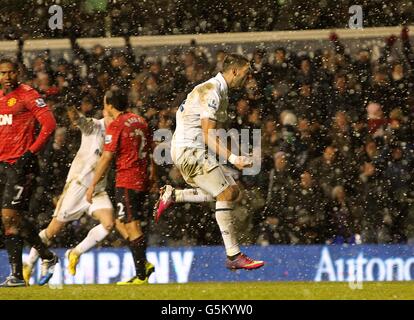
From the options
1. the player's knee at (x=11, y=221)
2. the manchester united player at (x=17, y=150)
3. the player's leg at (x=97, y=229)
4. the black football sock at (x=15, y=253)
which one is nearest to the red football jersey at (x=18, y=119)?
the manchester united player at (x=17, y=150)

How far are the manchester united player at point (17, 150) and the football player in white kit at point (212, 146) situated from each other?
125cm

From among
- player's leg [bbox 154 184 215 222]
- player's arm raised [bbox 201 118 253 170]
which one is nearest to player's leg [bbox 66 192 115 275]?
player's leg [bbox 154 184 215 222]

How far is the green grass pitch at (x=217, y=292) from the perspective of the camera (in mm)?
11609

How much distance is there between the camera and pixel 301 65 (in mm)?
16219

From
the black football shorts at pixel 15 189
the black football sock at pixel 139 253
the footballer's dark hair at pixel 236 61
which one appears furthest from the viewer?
the black football sock at pixel 139 253

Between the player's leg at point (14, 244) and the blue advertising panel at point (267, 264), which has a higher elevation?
the player's leg at point (14, 244)

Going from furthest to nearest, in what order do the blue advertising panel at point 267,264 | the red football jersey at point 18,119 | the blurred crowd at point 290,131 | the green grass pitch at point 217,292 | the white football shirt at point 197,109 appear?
the blurred crowd at point 290,131 → the blue advertising panel at point 267,264 → the red football jersey at point 18,119 → the white football shirt at point 197,109 → the green grass pitch at point 217,292

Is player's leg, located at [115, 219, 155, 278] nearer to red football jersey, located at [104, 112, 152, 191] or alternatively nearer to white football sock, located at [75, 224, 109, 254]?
white football sock, located at [75, 224, 109, 254]

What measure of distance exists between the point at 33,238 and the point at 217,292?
6.40ft

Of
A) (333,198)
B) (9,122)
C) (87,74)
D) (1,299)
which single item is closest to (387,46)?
(333,198)

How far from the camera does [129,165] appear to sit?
44.3 ft

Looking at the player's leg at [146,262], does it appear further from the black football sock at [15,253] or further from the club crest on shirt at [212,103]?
the club crest on shirt at [212,103]

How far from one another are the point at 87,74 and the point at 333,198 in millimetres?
3329

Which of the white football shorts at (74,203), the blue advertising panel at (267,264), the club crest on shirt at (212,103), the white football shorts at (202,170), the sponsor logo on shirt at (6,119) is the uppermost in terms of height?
the club crest on shirt at (212,103)
